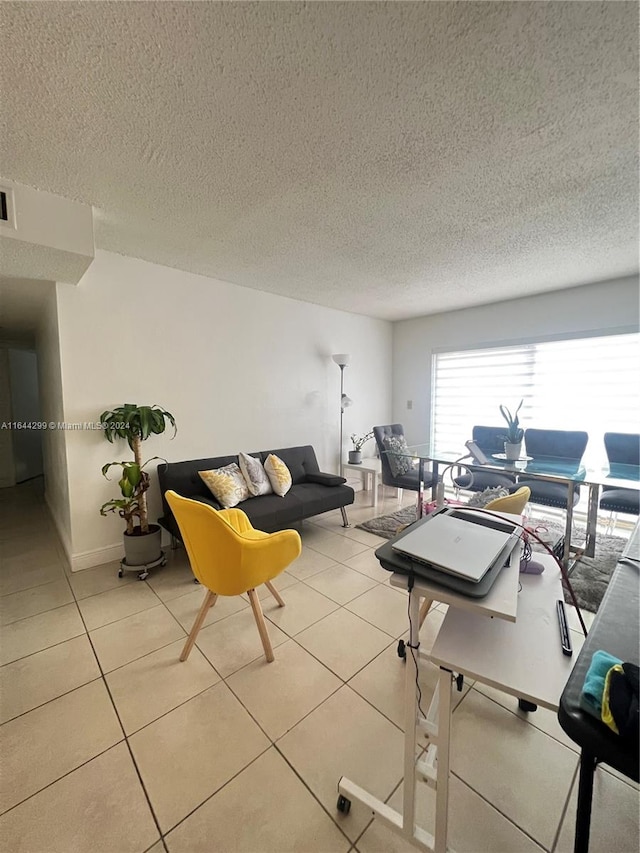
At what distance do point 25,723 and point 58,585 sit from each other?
1211 mm

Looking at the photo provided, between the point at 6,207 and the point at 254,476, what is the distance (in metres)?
2.37

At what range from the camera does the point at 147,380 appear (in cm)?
289

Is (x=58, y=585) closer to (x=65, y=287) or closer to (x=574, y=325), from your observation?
(x=65, y=287)

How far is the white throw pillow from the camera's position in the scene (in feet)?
10.1

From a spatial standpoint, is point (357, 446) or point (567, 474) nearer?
point (567, 474)

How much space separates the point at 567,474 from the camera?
250 cm

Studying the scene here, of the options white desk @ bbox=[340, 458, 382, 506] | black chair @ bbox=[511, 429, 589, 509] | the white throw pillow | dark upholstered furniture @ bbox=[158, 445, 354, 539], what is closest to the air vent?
dark upholstered furniture @ bbox=[158, 445, 354, 539]

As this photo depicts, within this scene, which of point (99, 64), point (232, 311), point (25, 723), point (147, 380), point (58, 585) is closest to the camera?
point (99, 64)

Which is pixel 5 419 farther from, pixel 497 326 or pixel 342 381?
pixel 497 326

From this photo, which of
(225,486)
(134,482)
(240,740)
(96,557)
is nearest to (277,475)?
(225,486)

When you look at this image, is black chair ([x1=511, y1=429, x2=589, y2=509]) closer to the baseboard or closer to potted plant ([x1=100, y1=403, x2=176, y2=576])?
potted plant ([x1=100, y1=403, x2=176, y2=576])

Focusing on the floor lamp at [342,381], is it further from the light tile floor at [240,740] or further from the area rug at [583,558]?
the light tile floor at [240,740]

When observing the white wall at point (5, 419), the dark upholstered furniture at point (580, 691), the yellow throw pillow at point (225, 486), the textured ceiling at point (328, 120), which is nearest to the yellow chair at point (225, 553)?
the yellow throw pillow at point (225, 486)

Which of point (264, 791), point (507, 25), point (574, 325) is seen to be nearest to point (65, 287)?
point (507, 25)
